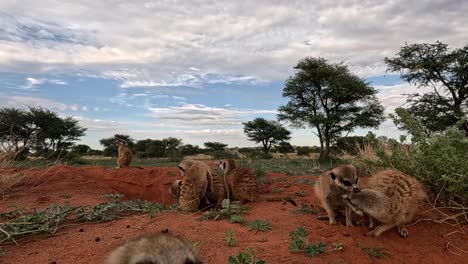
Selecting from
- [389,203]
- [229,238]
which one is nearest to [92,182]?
[229,238]

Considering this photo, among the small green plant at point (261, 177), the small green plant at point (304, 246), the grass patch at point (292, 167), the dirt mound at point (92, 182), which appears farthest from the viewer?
the grass patch at point (292, 167)

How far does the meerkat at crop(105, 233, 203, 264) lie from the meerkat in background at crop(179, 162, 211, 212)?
3.38 metres

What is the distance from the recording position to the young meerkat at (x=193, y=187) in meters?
5.41

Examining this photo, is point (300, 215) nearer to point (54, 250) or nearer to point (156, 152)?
point (54, 250)

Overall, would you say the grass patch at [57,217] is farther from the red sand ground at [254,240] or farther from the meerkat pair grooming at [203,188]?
the meerkat pair grooming at [203,188]

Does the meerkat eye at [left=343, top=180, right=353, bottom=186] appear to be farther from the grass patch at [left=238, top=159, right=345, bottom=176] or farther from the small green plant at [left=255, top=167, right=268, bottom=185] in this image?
the grass patch at [left=238, top=159, right=345, bottom=176]

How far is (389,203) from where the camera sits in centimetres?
394

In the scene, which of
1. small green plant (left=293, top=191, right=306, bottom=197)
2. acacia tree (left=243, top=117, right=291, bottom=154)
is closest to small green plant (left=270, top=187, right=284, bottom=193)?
Result: small green plant (left=293, top=191, right=306, bottom=197)

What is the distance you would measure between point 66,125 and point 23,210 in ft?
59.9

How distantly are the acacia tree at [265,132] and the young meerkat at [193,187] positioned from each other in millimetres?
26280

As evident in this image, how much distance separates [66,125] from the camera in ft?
71.3

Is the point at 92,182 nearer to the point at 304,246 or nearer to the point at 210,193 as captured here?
the point at 210,193

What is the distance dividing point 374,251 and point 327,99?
868 inches

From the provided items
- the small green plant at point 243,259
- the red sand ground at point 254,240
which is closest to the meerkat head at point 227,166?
the red sand ground at point 254,240
